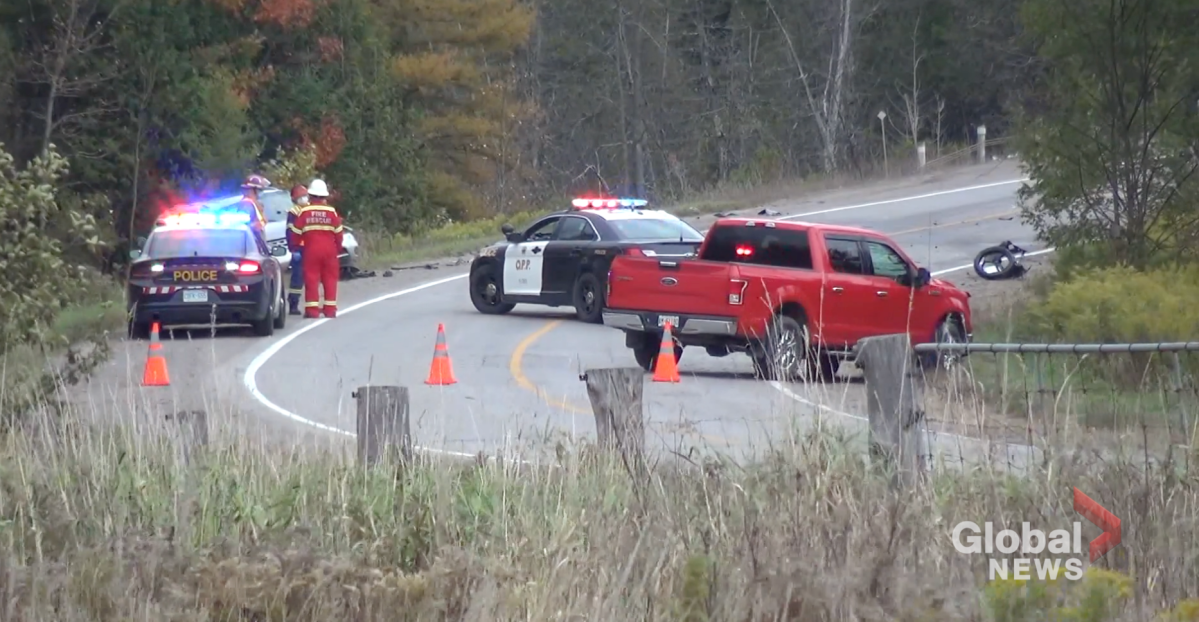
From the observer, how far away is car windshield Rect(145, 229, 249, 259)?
21.4 meters

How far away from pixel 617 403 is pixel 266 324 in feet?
46.0

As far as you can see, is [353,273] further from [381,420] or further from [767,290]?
[381,420]

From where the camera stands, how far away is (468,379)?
56.6 ft

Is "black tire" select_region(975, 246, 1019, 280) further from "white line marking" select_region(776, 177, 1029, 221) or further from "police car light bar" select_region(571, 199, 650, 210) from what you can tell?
"police car light bar" select_region(571, 199, 650, 210)

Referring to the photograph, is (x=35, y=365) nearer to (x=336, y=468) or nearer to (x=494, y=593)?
(x=336, y=468)

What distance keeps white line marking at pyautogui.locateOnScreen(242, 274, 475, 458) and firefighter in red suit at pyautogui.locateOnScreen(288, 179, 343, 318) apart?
445mm

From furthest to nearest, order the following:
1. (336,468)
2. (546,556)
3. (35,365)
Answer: (35,365), (336,468), (546,556)

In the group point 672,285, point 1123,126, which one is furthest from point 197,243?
point 1123,126

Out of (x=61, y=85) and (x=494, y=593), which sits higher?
(x=61, y=85)

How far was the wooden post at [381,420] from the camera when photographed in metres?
8.40

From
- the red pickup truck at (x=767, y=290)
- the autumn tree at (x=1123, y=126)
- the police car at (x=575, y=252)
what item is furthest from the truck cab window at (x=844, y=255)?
the police car at (x=575, y=252)

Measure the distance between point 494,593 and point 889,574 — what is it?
4.73 feet

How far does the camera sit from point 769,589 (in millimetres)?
6141

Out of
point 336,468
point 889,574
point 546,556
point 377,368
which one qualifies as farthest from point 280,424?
point 889,574
